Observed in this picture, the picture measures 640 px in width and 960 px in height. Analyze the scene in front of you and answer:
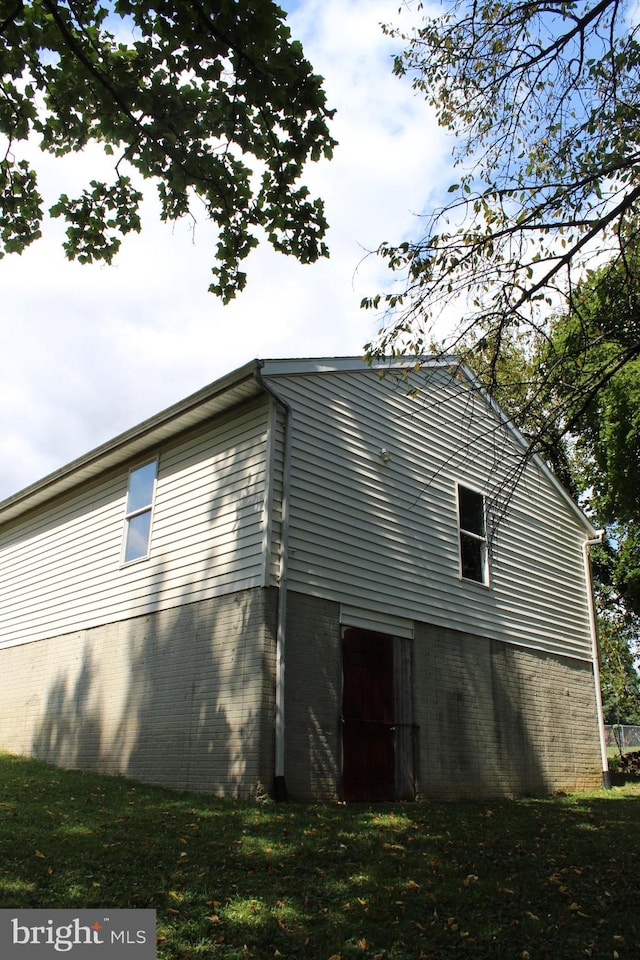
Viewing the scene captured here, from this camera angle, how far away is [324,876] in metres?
6.05

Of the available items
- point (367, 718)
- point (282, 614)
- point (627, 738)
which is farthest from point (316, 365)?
point (627, 738)

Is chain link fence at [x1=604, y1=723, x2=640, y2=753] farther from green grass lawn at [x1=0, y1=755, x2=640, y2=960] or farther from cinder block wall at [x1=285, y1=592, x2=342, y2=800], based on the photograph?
green grass lawn at [x1=0, y1=755, x2=640, y2=960]

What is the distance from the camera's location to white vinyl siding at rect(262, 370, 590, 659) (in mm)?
10469

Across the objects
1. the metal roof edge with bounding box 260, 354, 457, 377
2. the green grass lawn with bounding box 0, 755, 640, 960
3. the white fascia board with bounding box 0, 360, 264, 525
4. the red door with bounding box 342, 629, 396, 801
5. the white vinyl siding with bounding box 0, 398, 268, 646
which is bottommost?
the green grass lawn with bounding box 0, 755, 640, 960

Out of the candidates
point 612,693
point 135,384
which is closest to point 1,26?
point 135,384

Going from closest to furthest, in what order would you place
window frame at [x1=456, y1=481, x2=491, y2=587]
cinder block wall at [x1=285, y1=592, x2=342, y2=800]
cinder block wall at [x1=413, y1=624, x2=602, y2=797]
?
cinder block wall at [x1=285, y1=592, x2=342, y2=800], cinder block wall at [x1=413, y1=624, x2=602, y2=797], window frame at [x1=456, y1=481, x2=491, y2=587]

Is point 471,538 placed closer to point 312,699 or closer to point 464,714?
point 464,714

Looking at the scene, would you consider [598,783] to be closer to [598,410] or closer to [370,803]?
[370,803]

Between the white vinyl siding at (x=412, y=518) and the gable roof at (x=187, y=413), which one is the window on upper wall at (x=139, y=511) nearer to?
the gable roof at (x=187, y=413)

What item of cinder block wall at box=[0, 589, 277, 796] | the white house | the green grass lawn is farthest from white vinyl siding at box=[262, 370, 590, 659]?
the green grass lawn

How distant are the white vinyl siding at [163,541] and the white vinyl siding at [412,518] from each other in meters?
0.61

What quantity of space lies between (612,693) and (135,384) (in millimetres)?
20189

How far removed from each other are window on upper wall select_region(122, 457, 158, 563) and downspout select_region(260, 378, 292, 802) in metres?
2.78

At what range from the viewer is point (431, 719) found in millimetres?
11312
